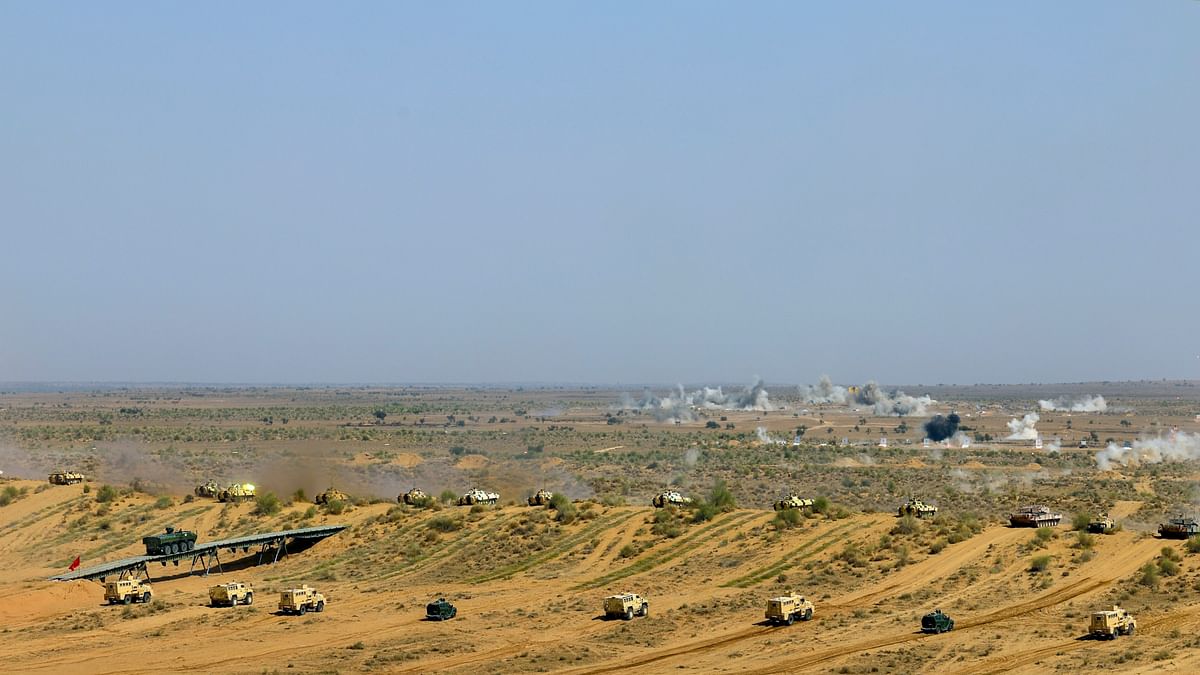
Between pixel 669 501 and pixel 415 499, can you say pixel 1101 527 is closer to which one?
pixel 669 501

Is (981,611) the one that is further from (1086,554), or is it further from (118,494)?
(118,494)

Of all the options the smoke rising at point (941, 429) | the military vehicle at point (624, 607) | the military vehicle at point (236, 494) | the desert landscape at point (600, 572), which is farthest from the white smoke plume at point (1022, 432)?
the military vehicle at point (624, 607)

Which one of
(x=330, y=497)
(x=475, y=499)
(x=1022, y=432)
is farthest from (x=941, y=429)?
(x=330, y=497)

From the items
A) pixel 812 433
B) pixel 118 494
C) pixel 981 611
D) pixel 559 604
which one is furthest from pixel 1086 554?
pixel 812 433

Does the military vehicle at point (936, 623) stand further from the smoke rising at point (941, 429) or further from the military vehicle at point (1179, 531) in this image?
the smoke rising at point (941, 429)

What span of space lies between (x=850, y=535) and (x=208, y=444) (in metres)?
106

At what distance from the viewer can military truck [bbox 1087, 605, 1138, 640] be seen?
47.9 metres

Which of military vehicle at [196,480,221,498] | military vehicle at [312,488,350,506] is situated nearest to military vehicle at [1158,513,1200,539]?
military vehicle at [312,488,350,506]

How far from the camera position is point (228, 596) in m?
58.4

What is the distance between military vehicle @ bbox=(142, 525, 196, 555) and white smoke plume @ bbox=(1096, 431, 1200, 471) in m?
89.7

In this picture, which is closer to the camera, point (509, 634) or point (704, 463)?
point (509, 634)

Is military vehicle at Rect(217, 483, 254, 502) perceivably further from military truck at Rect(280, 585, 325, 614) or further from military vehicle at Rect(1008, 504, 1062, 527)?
military vehicle at Rect(1008, 504, 1062, 527)

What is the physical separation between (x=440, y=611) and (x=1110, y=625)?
25.6 metres

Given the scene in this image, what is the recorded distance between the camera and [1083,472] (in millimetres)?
122125
